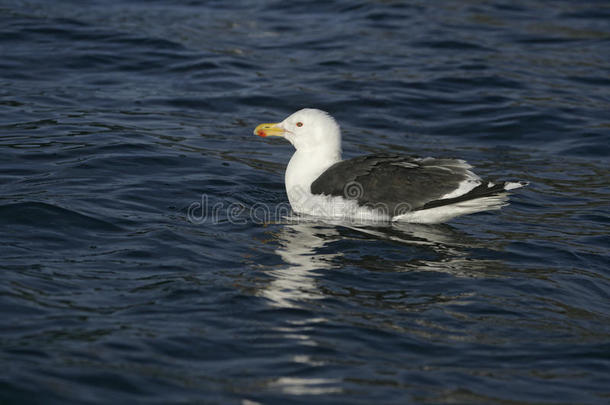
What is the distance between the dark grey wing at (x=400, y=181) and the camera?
8.24 m

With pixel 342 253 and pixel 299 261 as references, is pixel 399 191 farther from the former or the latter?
pixel 299 261

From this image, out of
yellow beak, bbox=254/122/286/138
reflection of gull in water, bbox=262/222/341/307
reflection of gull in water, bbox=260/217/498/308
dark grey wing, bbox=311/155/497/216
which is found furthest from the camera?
yellow beak, bbox=254/122/286/138

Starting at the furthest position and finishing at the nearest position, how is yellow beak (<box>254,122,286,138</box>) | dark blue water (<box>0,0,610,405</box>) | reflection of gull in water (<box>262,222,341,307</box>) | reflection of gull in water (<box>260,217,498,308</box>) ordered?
1. yellow beak (<box>254,122,286,138</box>)
2. reflection of gull in water (<box>260,217,498,308</box>)
3. reflection of gull in water (<box>262,222,341,307</box>)
4. dark blue water (<box>0,0,610,405</box>)

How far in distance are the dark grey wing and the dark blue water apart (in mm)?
Result: 351

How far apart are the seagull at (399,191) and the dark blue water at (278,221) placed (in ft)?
0.81

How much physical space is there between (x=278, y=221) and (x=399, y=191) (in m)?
1.33

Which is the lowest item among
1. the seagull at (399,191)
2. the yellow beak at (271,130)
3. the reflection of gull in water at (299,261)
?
the reflection of gull in water at (299,261)

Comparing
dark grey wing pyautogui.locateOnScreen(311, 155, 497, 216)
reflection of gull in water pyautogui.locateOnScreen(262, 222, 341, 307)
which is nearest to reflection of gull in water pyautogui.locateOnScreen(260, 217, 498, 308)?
reflection of gull in water pyautogui.locateOnScreen(262, 222, 341, 307)

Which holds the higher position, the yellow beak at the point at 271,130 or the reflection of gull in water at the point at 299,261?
the yellow beak at the point at 271,130

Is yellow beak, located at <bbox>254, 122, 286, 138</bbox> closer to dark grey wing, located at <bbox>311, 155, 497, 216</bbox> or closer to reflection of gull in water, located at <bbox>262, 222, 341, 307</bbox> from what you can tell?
dark grey wing, located at <bbox>311, 155, 497, 216</bbox>

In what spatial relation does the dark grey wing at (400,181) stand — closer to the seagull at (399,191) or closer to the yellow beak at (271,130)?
the seagull at (399,191)

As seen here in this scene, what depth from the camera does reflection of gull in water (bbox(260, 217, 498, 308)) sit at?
666 centimetres

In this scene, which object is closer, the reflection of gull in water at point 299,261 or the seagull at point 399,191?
the reflection of gull in water at point 299,261

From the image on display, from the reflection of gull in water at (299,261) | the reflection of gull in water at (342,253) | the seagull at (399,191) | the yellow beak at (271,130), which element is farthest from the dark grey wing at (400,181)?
the yellow beak at (271,130)
